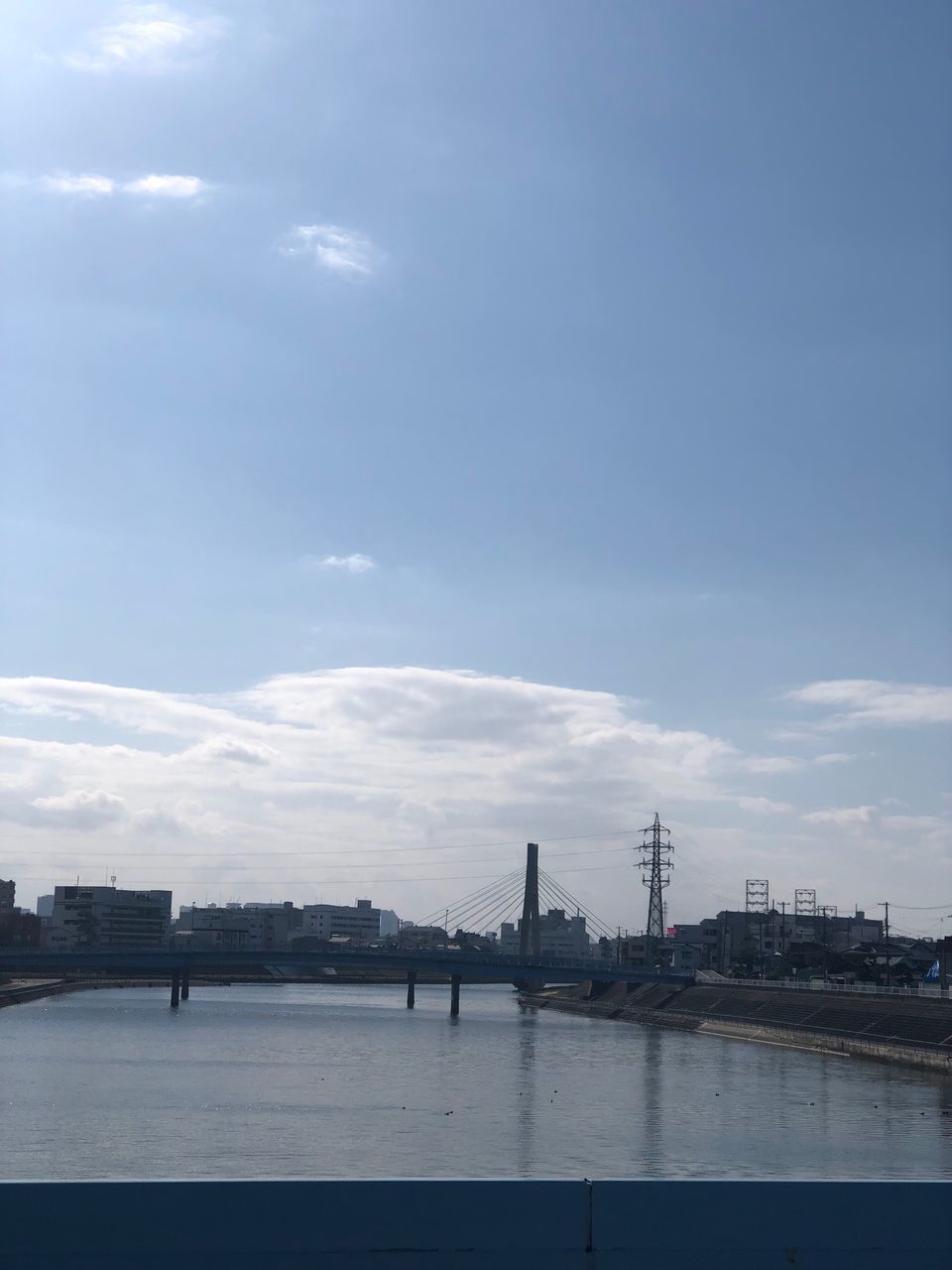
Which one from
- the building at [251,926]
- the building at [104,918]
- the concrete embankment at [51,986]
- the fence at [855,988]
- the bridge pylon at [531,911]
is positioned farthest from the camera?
the building at [251,926]

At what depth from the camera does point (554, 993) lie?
304 ft

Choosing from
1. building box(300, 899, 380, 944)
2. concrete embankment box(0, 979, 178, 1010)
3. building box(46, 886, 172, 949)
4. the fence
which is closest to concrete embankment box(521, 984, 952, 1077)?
the fence

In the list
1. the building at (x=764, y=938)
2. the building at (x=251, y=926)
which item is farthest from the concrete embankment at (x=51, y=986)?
the building at (x=764, y=938)

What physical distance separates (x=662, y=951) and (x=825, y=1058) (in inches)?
2068
